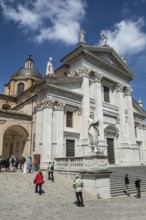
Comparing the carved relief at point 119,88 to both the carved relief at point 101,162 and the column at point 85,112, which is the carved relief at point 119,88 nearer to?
the column at point 85,112

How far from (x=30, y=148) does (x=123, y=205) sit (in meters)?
13.3

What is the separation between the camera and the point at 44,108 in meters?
19.7

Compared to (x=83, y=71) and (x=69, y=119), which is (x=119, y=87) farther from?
(x=69, y=119)

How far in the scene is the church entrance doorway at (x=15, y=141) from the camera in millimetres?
22603

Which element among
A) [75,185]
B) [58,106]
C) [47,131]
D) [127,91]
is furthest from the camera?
[127,91]

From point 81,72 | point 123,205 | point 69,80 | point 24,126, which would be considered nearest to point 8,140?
point 24,126

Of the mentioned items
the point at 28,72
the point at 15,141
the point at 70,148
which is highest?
the point at 28,72

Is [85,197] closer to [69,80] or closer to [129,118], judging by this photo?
[69,80]

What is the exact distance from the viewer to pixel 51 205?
9367 millimetres

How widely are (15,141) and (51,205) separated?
53.2 ft

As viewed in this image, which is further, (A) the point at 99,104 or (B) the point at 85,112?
(A) the point at 99,104

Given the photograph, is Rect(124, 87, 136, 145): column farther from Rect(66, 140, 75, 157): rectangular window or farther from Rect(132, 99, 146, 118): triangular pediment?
Rect(66, 140, 75, 157): rectangular window

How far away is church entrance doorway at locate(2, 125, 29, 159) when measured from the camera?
74.2ft

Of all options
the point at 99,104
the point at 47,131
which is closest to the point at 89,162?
the point at 47,131
